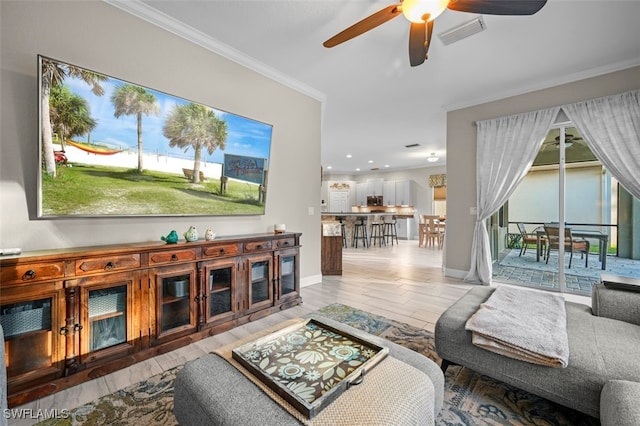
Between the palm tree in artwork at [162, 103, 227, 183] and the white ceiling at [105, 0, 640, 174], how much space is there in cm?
81

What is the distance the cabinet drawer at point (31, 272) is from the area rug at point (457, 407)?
78 cm

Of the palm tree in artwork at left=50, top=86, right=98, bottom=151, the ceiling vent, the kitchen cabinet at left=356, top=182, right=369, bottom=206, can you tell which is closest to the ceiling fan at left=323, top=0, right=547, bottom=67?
the ceiling vent

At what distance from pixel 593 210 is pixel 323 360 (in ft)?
14.3

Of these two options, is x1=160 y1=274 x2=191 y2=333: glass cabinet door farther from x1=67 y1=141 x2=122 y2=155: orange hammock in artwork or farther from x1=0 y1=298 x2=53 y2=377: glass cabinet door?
x1=67 y1=141 x2=122 y2=155: orange hammock in artwork

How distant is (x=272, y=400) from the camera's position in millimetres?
952

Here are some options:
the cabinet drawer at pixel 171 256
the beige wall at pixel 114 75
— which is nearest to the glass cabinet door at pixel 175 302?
the cabinet drawer at pixel 171 256

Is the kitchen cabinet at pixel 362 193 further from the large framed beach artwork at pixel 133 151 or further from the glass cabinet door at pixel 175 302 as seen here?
the glass cabinet door at pixel 175 302

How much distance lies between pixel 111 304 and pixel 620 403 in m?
2.78

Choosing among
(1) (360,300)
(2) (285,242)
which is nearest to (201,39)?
(2) (285,242)

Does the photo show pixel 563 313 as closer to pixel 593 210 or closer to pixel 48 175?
pixel 593 210

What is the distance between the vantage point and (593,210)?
343 centimetres

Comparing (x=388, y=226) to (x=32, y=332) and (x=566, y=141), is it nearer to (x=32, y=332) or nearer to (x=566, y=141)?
(x=566, y=141)

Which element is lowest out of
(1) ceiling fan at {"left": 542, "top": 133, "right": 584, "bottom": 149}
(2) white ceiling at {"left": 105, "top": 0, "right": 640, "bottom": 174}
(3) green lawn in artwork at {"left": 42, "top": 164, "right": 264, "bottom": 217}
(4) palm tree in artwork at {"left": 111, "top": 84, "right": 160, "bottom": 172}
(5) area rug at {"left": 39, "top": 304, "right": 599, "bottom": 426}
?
(5) area rug at {"left": 39, "top": 304, "right": 599, "bottom": 426}

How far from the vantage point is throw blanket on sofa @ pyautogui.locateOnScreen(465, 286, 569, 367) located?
134cm
